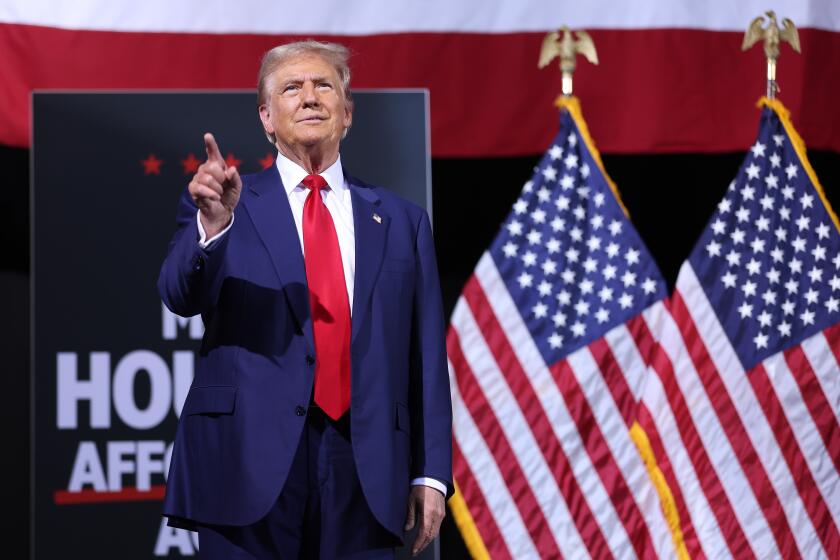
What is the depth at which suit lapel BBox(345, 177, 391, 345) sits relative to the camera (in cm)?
177

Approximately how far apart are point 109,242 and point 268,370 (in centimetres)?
122

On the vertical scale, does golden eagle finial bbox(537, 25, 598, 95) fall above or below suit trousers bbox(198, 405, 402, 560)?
above

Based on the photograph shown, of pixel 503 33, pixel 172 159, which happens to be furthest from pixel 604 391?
pixel 172 159

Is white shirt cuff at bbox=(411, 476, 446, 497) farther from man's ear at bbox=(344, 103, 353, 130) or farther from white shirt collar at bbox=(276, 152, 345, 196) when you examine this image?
man's ear at bbox=(344, 103, 353, 130)

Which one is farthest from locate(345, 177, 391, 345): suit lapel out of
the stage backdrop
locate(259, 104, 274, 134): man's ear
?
the stage backdrop

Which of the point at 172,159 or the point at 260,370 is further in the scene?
the point at 172,159

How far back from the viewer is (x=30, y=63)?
3367 mm

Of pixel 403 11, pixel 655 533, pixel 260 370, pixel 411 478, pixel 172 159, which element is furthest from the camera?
pixel 403 11

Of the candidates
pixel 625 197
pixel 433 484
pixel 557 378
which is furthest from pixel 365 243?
pixel 625 197

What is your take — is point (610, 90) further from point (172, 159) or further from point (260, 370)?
point (260, 370)

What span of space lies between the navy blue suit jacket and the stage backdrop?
0.99 meters

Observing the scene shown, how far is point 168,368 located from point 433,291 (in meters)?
1.16

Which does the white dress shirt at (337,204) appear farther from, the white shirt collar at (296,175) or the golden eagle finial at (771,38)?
the golden eagle finial at (771,38)

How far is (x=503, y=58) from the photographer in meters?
3.57
